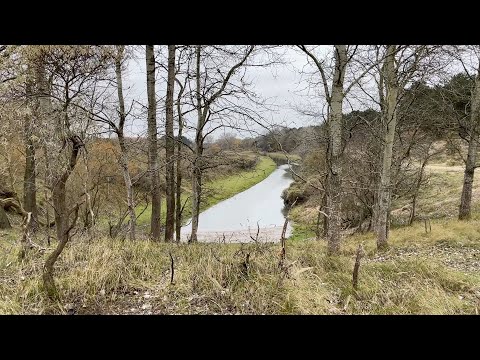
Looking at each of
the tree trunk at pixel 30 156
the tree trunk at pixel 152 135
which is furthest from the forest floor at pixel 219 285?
the tree trunk at pixel 30 156

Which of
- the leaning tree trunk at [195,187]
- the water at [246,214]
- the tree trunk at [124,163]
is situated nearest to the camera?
the tree trunk at [124,163]

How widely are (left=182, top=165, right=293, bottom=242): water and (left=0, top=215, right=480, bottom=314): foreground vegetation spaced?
11.9 meters

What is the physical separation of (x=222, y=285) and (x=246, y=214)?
21.5 metres

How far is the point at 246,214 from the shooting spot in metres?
26.0

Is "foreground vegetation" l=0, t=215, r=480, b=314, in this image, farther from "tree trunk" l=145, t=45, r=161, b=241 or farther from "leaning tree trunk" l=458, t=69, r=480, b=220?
"leaning tree trunk" l=458, t=69, r=480, b=220

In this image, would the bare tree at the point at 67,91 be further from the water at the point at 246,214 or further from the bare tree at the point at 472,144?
the bare tree at the point at 472,144

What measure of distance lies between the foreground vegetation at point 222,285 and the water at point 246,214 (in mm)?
11886

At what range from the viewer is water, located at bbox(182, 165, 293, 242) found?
21484 mm

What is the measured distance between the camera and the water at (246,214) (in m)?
21.5

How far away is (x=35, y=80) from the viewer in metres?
9.27
